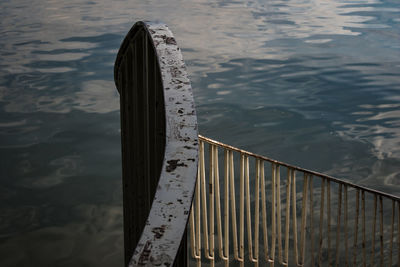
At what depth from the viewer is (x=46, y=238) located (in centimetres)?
762

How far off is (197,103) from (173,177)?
10914 mm

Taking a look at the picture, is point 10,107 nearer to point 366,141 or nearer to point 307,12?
point 366,141

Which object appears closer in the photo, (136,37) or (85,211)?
(136,37)

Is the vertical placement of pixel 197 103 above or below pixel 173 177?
below

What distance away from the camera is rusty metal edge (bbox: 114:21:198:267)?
104 centimetres

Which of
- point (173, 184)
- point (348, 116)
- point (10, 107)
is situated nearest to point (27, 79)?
point (10, 107)

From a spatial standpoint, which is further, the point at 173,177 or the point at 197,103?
the point at 197,103

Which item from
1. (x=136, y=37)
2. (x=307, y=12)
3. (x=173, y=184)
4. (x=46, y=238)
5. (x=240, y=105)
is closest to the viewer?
(x=173, y=184)

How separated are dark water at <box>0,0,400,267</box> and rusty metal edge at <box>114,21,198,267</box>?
20.2 ft

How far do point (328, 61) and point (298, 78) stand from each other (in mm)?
1642

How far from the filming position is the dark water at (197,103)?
8.21m

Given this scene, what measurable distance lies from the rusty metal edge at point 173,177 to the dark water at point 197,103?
6151 mm

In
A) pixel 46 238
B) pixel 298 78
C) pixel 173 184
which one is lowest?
pixel 46 238

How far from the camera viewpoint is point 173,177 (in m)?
1.19
